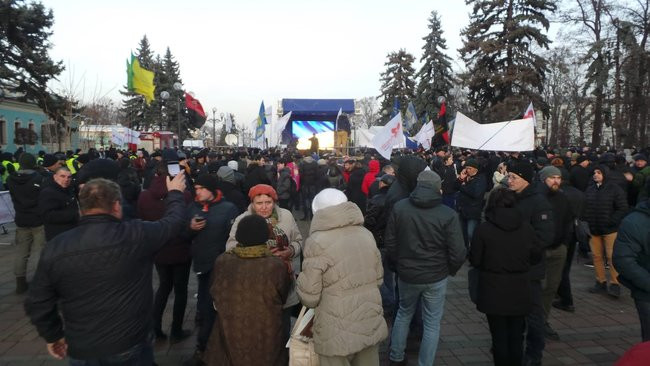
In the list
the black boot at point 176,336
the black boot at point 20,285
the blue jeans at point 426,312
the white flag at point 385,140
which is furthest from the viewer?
the white flag at point 385,140

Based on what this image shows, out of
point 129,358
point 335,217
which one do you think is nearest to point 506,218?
point 335,217

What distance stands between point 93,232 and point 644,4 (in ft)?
116

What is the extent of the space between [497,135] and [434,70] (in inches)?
1374

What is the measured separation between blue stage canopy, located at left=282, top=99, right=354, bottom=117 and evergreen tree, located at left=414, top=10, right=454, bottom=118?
25.3 feet

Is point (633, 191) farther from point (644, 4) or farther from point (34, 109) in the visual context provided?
point (34, 109)

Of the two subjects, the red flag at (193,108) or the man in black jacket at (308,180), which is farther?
the red flag at (193,108)

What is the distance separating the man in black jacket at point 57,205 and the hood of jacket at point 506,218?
5114 millimetres

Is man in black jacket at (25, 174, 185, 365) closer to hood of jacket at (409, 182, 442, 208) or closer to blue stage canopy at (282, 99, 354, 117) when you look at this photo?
hood of jacket at (409, 182, 442, 208)

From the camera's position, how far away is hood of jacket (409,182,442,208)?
410 cm

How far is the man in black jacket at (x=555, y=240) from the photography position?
4977 mm

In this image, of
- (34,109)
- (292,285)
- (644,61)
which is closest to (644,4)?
(644,61)

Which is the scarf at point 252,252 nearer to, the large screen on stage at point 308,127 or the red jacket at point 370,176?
the red jacket at point 370,176

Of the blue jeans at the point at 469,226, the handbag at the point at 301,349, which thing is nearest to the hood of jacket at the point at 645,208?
the handbag at the point at 301,349

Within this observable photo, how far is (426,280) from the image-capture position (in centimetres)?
417
